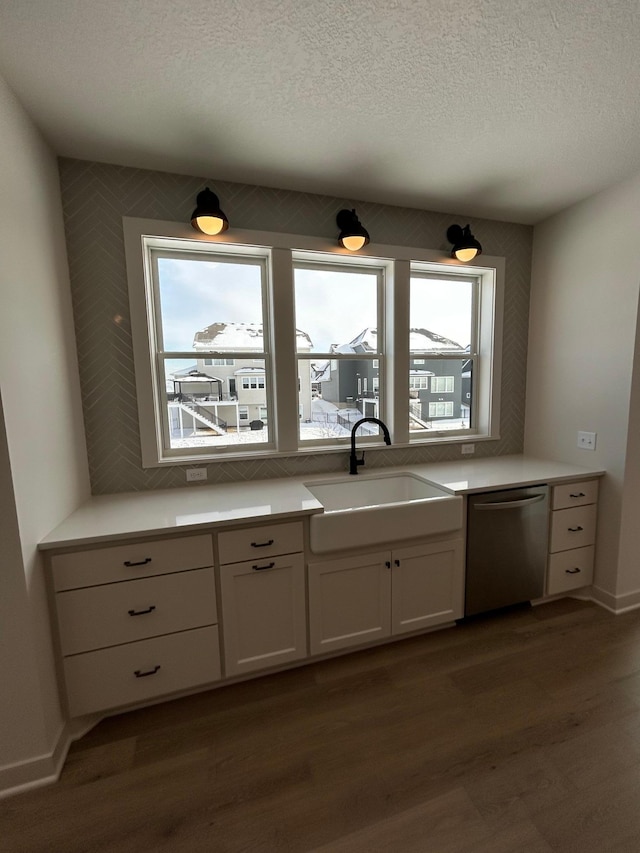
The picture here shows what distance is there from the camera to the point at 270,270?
2.24m

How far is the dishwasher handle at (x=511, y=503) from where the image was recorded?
2104mm

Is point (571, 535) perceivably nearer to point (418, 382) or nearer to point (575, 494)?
point (575, 494)

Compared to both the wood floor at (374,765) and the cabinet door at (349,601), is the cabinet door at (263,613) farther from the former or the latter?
the wood floor at (374,765)

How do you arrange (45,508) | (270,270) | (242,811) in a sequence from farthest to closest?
(270,270) → (45,508) → (242,811)

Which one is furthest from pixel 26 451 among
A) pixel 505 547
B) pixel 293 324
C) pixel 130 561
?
pixel 505 547

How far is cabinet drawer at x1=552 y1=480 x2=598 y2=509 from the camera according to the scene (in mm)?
2314

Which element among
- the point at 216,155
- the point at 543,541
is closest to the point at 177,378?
the point at 216,155

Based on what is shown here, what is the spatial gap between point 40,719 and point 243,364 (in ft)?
6.25

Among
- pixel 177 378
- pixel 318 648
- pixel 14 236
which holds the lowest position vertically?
pixel 318 648

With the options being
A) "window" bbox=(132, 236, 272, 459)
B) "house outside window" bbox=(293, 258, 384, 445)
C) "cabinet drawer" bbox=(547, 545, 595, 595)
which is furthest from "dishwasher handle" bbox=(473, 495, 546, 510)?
"window" bbox=(132, 236, 272, 459)

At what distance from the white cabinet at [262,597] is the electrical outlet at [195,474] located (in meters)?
0.67

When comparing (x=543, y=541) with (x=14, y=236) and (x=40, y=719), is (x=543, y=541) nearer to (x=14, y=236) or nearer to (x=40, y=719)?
(x=40, y=719)

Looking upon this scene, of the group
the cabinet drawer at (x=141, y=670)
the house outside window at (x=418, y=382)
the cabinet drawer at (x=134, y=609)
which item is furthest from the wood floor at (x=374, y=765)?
the house outside window at (x=418, y=382)

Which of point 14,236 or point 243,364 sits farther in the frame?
point 243,364
